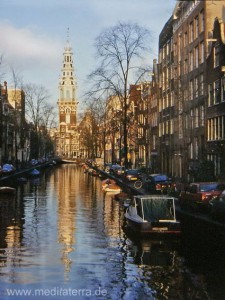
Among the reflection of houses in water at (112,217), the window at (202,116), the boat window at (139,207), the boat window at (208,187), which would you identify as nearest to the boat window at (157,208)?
the boat window at (139,207)

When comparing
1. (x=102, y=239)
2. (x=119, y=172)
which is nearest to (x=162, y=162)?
(x=119, y=172)

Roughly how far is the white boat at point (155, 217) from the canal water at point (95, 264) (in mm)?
584

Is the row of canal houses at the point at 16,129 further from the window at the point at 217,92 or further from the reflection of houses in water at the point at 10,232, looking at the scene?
the reflection of houses in water at the point at 10,232

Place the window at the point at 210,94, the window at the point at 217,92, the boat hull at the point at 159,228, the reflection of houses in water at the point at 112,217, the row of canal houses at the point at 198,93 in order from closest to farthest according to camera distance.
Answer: the boat hull at the point at 159,228 → the reflection of houses in water at the point at 112,217 → the row of canal houses at the point at 198,93 → the window at the point at 217,92 → the window at the point at 210,94

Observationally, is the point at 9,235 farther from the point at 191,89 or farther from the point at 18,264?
the point at 191,89

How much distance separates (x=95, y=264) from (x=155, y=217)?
7.50 meters

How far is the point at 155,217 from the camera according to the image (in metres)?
30.0

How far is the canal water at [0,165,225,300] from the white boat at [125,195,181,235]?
0.58 meters

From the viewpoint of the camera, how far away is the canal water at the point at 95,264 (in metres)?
18.8

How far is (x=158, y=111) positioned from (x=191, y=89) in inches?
1049

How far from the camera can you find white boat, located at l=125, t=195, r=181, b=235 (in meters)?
29.2

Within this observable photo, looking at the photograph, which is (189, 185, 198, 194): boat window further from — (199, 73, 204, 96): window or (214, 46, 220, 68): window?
(199, 73, 204, 96): window

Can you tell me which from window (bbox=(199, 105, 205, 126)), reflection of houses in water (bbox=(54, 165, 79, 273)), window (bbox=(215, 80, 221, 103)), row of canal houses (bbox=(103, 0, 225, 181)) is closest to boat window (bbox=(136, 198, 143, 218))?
reflection of houses in water (bbox=(54, 165, 79, 273))

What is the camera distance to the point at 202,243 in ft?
89.9
